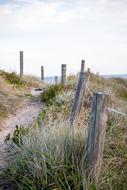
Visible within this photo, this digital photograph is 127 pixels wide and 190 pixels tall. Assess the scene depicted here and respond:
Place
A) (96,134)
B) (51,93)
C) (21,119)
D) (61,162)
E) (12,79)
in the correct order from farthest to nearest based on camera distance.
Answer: (12,79) < (51,93) < (21,119) < (61,162) < (96,134)

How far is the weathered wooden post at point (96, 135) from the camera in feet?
14.6

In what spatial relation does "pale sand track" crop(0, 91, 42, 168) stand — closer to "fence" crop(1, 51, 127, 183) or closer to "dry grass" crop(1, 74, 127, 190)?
"dry grass" crop(1, 74, 127, 190)

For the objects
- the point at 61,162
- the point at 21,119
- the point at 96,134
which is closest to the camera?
the point at 96,134

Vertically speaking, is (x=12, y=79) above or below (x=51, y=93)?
above

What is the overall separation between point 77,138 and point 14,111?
5.68 m

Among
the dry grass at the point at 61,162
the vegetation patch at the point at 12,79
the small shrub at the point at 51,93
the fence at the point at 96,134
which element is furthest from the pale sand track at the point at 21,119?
the vegetation patch at the point at 12,79

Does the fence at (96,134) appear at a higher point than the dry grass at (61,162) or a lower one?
Result: higher

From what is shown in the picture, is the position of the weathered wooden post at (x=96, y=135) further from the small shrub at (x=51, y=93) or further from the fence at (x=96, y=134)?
the small shrub at (x=51, y=93)

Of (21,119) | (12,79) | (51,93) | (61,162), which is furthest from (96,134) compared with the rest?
(12,79)

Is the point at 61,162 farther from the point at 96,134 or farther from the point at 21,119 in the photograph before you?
the point at 21,119

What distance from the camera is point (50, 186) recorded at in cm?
465

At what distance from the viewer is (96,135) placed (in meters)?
4.49

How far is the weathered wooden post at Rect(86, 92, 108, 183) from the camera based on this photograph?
175 inches

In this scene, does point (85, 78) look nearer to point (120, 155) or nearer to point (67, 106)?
point (120, 155)
